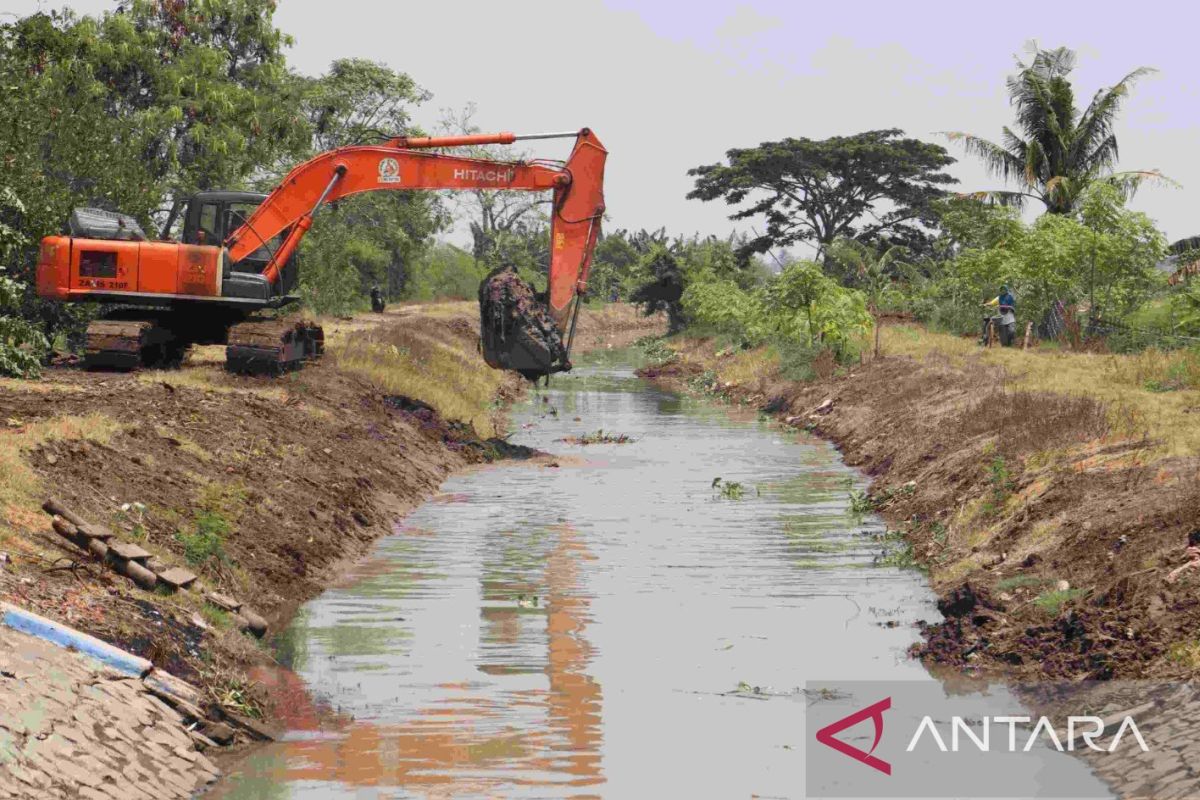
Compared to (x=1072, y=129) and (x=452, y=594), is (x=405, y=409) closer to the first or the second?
(x=452, y=594)

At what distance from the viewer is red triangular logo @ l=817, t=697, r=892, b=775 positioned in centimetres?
1047

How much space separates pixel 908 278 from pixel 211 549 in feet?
185

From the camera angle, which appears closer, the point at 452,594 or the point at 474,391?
the point at 452,594

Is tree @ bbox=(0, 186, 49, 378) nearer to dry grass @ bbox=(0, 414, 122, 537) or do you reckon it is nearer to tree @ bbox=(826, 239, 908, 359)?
dry grass @ bbox=(0, 414, 122, 537)

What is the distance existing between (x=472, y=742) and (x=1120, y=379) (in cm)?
1908

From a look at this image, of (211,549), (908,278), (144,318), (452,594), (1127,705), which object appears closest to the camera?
(1127,705)

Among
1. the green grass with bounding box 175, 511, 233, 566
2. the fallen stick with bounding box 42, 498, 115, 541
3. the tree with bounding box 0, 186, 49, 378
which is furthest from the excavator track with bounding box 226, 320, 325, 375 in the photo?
the fallen stick with bounding box 42, 498, 115, 541

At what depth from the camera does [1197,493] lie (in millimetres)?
14000

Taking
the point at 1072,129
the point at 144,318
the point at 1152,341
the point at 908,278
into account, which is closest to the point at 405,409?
the point at 144,318

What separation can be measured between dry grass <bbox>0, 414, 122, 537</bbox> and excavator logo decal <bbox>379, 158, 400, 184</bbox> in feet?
28.8

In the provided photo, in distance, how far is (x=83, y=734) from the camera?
9.41m

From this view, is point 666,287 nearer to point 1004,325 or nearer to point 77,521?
point 1004,325

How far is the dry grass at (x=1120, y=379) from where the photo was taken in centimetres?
1906

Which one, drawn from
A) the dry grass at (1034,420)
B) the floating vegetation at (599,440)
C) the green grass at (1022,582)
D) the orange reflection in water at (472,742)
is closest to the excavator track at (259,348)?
the floating vegetation at (599,440)
